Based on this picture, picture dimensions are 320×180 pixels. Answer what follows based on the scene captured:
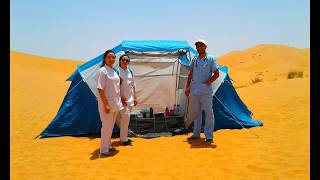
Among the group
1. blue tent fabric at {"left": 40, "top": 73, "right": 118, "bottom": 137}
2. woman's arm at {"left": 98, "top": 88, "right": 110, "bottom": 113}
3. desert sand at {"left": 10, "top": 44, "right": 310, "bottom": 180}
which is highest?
woman's arm at {"left": 98, "top": 88, "right": 110, "bottom": 113}

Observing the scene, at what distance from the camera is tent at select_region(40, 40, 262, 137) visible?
7.71 metres

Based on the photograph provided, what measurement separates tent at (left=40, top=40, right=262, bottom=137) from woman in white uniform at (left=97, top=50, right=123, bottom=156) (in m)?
1.74

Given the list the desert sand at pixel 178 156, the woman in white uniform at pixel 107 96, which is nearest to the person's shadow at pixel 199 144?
the desert sand at pixel 178 156

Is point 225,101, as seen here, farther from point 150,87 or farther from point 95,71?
point 95,71

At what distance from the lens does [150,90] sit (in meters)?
8.94

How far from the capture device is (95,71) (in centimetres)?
784

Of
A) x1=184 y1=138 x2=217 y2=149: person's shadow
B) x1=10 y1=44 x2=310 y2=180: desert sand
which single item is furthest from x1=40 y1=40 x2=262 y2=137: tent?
x1=184 y1=138 x2=217 y2=149: person's shadow

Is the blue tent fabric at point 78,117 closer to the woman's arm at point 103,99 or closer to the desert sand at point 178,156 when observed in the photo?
the desert sand at point 178,156

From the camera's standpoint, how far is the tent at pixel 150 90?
7715 mm

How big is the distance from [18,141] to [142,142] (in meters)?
2.90

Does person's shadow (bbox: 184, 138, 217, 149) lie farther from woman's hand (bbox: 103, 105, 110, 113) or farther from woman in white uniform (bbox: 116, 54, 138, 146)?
woman's hand (bbox: 103, 105, 110, 113)

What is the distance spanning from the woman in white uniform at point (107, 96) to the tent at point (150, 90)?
1741mm

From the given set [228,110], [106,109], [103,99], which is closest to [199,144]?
[228,110]
